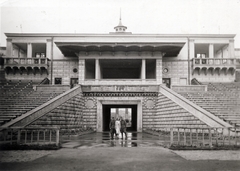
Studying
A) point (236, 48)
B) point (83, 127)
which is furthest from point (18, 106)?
point (236, 48)

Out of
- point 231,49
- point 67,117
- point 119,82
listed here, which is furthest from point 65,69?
point 231,49

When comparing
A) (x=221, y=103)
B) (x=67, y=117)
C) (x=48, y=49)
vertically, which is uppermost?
(x=48, y=49)

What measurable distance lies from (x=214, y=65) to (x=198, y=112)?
1447cm

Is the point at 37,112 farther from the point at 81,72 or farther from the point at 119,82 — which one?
the point at 119,82

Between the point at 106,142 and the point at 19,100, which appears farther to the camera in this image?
the point at 19,100

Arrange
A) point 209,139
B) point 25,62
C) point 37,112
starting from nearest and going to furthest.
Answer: point 209,139 < point 37,112 < point 25,62

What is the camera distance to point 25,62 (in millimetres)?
30688

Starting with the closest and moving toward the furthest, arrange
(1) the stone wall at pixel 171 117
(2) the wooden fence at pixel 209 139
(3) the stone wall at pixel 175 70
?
(2) the wooden fence at pixel 209 139 < (1) the stone wall at pixel 171 117 < (3) the stone wall at pixel 175 70

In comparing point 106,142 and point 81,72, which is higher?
point 81,72

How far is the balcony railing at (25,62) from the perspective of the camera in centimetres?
3027

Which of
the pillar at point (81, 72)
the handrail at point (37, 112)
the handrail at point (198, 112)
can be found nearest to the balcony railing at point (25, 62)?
the pillar at point (81, 72)

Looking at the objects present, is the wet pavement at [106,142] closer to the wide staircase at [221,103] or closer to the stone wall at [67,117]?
the stone wall at [67,117]

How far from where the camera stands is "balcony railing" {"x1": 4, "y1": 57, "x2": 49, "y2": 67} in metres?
30.3

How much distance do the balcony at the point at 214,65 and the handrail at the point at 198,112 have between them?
8.56 metres
